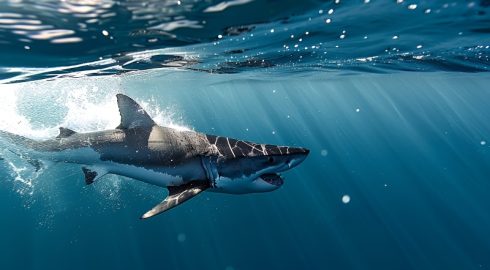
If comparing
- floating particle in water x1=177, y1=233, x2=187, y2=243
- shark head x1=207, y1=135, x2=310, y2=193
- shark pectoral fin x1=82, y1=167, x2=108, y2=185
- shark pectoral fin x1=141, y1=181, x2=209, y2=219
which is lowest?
floating particle in water x1=177, y1=233, x2=187, y2=243

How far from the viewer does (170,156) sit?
23.4ft

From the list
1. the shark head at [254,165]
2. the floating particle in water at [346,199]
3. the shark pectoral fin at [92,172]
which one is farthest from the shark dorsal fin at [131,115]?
the floating particle in water at [346,199]

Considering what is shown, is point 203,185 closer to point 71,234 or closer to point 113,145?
point 113,145

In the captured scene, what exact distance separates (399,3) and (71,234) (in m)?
26.3

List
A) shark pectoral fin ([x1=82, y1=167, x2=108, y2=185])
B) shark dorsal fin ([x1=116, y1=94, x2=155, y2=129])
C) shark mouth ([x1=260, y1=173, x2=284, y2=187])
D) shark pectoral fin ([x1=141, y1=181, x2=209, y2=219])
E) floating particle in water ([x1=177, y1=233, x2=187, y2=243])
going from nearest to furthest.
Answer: shark pectoral fin ([x1=141, y1=181, x2=209, y2=219]), shark mouth ([x1=260, y1=173, x2=284, y2=187]), shark dorsal fin ([x1=116, y1=94, x2=155, y2=129]), shark pectoral fin ([x1=82, y1=167, x2=108, y2=185]), floating particle in water ([x1=177, y1=233, x2=187, y2=243])

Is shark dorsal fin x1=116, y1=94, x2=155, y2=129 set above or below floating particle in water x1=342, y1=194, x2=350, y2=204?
above

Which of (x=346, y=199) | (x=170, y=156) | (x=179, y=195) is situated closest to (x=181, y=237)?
(x=170, y=156)

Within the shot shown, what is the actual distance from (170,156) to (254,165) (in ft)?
6.48

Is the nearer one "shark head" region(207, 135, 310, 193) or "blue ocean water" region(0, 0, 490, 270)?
"shark head" region(207, 135, 310, 193)

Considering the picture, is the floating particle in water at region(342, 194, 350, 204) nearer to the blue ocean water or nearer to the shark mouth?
the blue ocean water

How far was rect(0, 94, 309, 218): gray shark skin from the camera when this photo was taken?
639 centimetres

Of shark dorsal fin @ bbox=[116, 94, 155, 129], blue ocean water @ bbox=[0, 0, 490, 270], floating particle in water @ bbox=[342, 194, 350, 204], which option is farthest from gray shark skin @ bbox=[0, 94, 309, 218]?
floating particle in water @ bbox=[342, 194, 350, 204]

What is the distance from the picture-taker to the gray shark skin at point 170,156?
21.0 ft

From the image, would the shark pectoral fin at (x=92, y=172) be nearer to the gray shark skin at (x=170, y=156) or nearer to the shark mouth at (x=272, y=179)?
the gray shark skin at (x=170, y=156)
